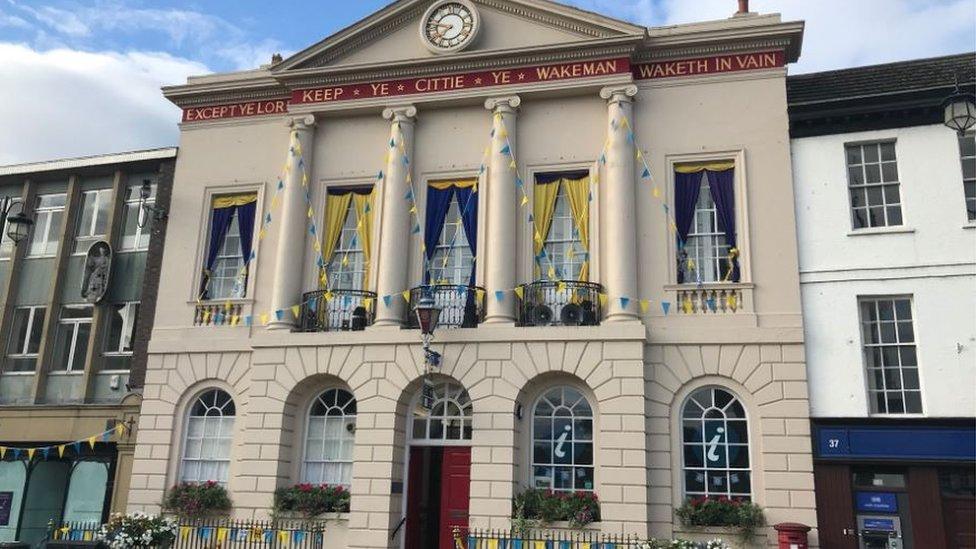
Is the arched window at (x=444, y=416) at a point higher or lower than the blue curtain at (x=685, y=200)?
lower

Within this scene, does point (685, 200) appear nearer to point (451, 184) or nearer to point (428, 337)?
point (451, 184)

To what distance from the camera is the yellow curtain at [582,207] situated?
58.1 ft

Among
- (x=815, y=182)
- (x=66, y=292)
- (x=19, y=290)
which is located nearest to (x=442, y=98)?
(x=815, y=182)

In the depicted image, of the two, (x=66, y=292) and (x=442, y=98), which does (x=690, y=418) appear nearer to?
(x=442, y=98)

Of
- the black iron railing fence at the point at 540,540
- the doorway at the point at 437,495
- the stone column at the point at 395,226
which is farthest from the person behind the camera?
the stone column at the point at 395,226

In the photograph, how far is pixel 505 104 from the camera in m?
18.7

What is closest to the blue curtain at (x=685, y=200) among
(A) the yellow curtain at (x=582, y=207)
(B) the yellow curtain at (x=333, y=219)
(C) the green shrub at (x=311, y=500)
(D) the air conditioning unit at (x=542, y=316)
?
(A) the yellow curtain at (x=582, y=207)

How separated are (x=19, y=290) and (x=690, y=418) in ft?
58.3

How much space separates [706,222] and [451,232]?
5588 millimetres

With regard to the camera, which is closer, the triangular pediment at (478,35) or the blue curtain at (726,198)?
the blue curtain at (726,198)

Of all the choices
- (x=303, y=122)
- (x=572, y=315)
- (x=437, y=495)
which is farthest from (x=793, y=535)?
(x=303, y=122)

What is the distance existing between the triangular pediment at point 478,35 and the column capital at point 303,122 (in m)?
1.16

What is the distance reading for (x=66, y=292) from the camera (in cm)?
2200

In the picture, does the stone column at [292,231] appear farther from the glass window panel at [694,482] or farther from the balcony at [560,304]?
the glass window panel at [694,482]
